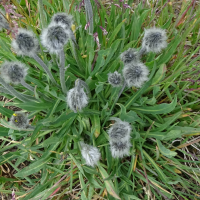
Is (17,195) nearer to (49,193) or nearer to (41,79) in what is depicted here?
(49,193)

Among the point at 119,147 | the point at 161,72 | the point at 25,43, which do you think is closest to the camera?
the point at 25,43

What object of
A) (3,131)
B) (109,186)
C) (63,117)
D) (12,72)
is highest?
(12,72)

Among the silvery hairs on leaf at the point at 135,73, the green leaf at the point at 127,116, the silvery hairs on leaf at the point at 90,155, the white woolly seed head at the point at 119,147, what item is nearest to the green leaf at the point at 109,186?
the silvery hairs on leaf at the point at 90,155

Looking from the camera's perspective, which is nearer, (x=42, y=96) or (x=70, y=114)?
(x=70, y=114)

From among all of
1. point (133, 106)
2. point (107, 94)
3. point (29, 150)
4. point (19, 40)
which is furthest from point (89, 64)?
point (29, 150)

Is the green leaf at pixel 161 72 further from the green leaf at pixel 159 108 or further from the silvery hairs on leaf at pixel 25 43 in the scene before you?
the silvery hairs on leaf at pixel 25 43

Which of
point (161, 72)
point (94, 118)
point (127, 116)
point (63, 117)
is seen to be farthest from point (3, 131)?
point (161, 72)

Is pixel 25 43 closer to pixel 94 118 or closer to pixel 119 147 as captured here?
pixel 94 118

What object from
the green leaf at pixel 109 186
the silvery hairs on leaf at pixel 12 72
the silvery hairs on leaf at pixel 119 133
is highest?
the silvery hairs on leaf at pixel 12 72

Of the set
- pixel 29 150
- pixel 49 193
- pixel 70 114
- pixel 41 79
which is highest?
pixel 41 79

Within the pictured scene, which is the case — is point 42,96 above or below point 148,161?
above

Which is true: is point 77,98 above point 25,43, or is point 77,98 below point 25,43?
below
